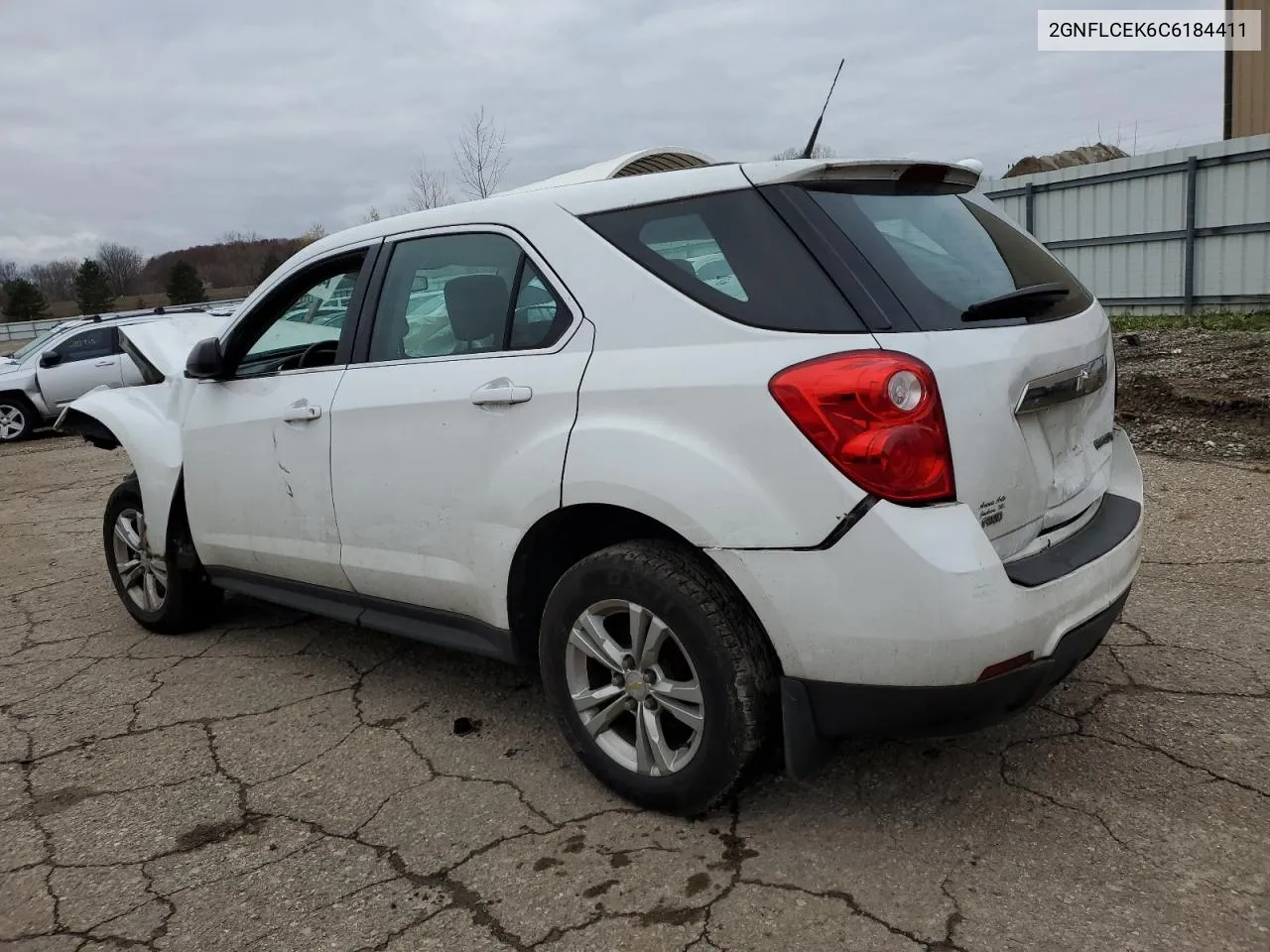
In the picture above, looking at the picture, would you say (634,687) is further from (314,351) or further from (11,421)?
(11,421)

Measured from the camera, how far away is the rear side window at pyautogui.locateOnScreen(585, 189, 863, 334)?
241cm

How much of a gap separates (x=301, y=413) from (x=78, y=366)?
514 inches

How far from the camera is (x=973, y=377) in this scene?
7.66 feet

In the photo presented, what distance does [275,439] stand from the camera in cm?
368

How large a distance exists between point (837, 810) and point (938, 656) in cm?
74

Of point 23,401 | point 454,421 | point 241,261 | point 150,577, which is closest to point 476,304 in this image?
point 454,421

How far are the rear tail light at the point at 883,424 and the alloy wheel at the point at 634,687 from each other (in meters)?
0.66

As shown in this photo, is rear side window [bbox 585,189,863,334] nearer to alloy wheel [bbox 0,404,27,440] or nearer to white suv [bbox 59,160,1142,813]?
white suv [bbox 59,160,1142,813]

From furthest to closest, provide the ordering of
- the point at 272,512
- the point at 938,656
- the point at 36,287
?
the point at 36,287 → the point at 272,512 → the point at 938,656

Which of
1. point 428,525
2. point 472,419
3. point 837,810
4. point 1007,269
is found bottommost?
point 837,810

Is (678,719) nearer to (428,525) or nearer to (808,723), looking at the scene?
(808,723)

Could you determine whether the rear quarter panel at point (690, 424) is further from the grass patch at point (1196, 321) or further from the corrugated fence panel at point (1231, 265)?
the corrugated fence panel at point (1231, 265)

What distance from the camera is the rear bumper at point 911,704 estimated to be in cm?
229

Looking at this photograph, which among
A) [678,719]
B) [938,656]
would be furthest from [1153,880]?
[678,719]
